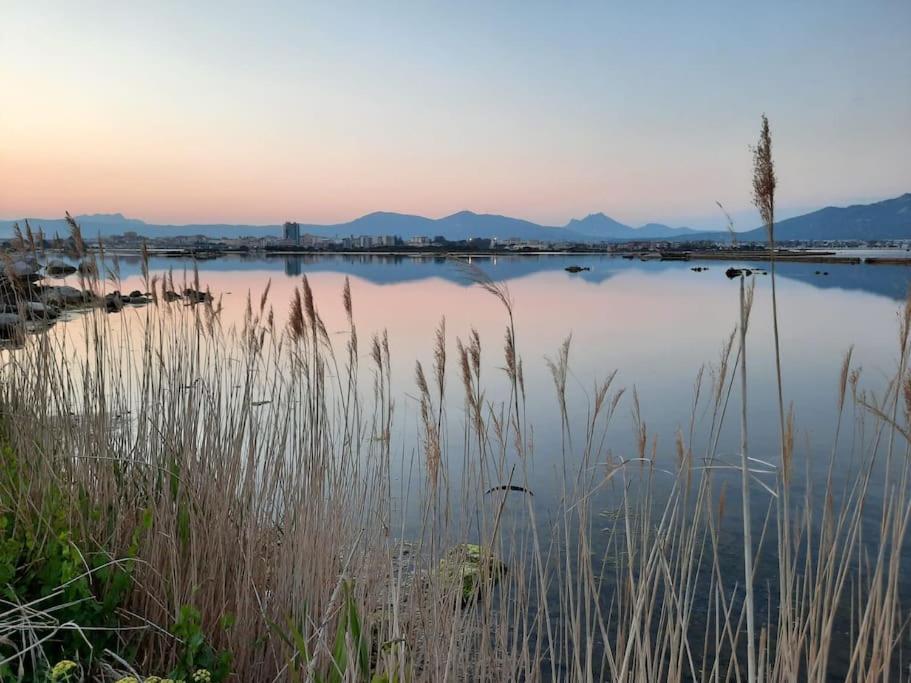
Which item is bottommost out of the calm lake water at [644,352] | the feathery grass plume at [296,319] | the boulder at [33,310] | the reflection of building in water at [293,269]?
the calm lake water at [644,352]

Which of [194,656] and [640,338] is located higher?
[194,656]

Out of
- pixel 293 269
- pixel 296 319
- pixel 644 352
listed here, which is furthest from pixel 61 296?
pixel 293 269

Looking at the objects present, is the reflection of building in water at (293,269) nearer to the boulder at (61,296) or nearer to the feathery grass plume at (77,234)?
the boulder at (61,296)

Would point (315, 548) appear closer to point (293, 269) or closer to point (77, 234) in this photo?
point (77, 234)

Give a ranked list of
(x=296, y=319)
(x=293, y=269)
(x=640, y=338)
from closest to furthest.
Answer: (x=296, y=319) < (x=640, y=338) < (x=293, y=269)

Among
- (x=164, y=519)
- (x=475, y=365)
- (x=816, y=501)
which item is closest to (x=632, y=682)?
(x=475, y=365)

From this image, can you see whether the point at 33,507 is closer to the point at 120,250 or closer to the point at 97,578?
the point at 97,578

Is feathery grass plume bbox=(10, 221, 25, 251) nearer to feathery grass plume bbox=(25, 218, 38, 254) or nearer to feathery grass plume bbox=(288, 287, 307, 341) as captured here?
feathery grass plume bbox=(25, 218, 38, 254)

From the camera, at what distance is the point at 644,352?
16.5 metres

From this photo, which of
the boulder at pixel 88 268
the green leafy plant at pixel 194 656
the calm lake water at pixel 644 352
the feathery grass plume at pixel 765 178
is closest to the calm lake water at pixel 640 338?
the calm lake water at pixel 644 352

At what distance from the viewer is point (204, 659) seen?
1.97 m

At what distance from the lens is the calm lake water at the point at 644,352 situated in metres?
6.46

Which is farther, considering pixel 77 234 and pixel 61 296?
pixel 61 296

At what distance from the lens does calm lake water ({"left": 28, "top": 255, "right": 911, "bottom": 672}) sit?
646 cm
